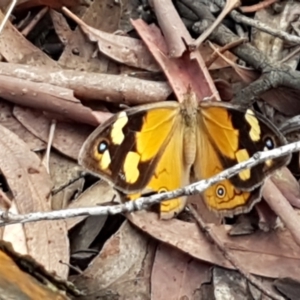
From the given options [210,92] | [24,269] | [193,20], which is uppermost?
[193,20]

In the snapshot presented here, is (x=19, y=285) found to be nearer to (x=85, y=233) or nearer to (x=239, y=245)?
(x=85, y=233)

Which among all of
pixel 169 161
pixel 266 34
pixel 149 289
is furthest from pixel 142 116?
pixel 266 34

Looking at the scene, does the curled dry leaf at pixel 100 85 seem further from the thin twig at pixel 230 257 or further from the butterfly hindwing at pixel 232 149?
the thin twig at pixel 230 257

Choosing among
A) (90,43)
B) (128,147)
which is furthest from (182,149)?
(90,43)

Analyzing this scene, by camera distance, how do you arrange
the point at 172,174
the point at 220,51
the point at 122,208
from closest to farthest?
the point at 122,208 < the point at 172,174 < the point at 220,51

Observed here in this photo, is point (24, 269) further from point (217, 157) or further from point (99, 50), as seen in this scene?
point (99, 50)

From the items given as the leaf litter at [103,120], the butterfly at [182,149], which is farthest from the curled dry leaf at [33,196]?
the butterfly at [182,149]
